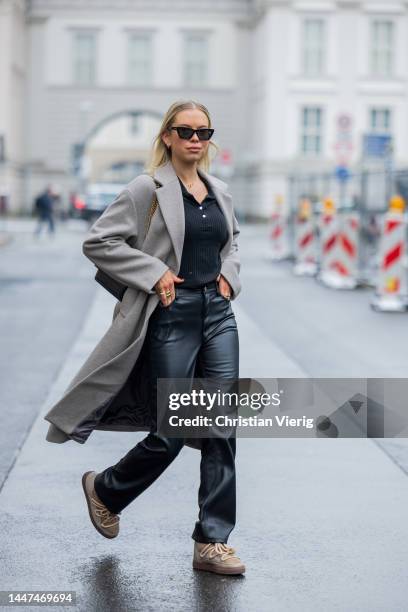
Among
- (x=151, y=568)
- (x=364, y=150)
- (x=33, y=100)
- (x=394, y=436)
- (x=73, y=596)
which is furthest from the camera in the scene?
(x=33, y=100)

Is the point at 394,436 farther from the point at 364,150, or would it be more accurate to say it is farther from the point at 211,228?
the point at 364,150

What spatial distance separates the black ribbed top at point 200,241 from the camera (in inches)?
188

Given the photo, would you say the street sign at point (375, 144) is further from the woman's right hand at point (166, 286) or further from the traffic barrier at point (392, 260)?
the woman's right hand at point (166, 286)

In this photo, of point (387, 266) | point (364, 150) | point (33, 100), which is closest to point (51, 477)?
point (387, 266)

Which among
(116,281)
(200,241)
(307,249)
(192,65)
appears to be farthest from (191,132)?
(192,65)

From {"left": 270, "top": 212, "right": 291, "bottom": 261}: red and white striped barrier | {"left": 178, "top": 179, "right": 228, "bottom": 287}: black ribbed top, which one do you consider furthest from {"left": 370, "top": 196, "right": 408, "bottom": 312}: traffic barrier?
{"left": 270, "top": 212, "right": 291, "bottom": 261}: red and white striped barrier

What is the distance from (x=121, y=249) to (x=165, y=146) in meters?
0.46

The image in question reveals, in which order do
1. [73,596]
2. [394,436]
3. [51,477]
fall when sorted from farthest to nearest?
[394,436] < [51,477] < [73,596]

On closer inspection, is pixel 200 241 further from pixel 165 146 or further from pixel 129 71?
pixel 129 71

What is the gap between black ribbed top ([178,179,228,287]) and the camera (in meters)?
4.79

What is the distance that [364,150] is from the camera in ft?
103

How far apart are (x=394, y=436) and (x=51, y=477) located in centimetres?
212

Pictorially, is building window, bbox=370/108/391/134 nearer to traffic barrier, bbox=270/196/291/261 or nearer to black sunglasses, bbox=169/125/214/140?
traffic barrier, bbox=270/196/291/261

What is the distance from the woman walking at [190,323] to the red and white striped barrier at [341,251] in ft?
48.7
